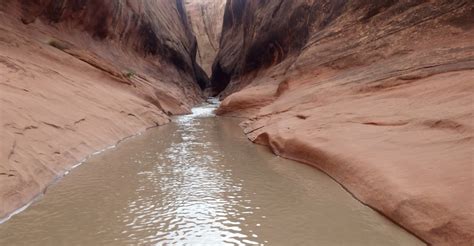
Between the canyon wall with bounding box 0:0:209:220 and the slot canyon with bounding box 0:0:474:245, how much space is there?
0.04m

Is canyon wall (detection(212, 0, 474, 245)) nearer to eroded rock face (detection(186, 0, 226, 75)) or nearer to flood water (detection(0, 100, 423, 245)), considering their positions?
flood water (detection(0, 100, 423, 245))

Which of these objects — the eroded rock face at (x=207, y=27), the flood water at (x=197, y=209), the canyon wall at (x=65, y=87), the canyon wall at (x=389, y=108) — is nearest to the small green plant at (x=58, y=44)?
the canyon wall at (x=65, y=87)

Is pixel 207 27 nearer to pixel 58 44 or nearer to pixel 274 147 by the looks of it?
pixel 58 44

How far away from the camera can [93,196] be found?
172 inches

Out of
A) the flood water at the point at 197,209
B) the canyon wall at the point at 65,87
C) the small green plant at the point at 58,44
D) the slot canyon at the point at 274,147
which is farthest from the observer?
the small green plant at the point at 58,44

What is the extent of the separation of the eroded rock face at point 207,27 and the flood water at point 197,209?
2096 inches

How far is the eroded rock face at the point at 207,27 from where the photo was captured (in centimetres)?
5803

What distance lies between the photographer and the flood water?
3242mm

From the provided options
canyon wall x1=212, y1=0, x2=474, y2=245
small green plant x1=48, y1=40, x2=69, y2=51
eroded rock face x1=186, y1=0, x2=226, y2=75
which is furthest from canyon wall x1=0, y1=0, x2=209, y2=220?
eroded rock face x1=186, y1=0, x2=226, y2=75

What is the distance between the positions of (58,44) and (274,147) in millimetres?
8483

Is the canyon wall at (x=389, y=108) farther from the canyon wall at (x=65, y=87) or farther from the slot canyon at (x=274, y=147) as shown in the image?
the canyon wall at (x=65, y=87)

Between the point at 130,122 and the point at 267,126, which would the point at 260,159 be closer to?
the point at 267,126

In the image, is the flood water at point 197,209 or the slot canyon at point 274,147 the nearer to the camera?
the flood water at point 197,209

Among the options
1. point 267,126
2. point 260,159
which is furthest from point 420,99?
point 267,126
